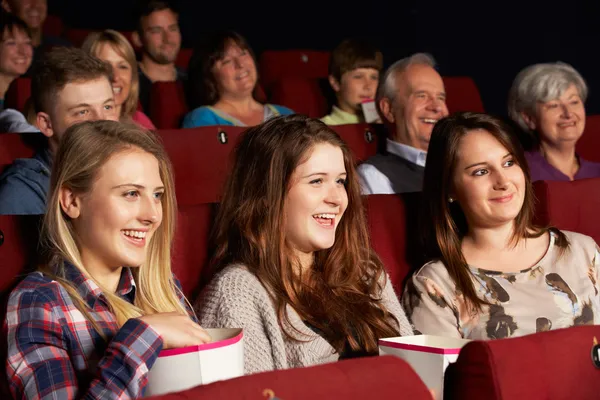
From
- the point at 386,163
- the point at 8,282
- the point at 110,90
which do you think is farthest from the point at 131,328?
the point at 386,163

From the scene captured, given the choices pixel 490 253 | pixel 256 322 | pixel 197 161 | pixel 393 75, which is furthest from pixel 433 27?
pixel 256 322

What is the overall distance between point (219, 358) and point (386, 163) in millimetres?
1046

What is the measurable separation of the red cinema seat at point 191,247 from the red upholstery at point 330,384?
21.6 inches

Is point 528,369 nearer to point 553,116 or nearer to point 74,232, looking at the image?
point 74,232

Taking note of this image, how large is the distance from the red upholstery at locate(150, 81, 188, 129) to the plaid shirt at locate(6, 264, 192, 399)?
1356 mm

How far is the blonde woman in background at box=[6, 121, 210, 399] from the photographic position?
878 mm

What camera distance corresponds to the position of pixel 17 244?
3.63ft

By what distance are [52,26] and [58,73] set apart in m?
1.97

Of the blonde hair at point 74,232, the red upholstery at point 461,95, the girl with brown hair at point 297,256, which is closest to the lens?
the blonde hair at point 74,232

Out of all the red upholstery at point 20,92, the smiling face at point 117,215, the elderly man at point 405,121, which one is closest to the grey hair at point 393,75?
the elderly man at point 405,121

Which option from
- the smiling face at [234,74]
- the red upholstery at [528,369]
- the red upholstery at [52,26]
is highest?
the red upholstery at [52,26]

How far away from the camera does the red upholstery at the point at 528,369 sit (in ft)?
2.53

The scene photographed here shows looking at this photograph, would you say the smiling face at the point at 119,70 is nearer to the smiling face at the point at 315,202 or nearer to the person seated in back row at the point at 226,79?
the person seated in back row at the point at 226,79

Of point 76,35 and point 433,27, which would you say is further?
point 76,35
